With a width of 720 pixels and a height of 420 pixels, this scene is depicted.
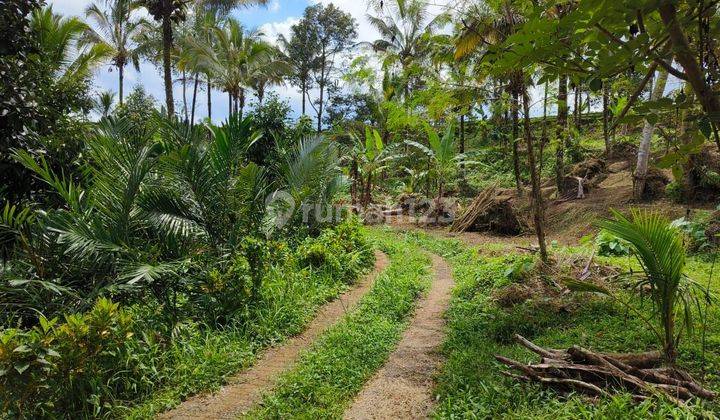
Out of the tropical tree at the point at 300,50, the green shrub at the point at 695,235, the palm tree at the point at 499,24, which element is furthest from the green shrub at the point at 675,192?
the tropical tree at the point at 300,50

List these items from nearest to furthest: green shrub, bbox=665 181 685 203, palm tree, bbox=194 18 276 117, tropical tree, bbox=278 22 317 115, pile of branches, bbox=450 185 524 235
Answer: green shrub, bbox=665 181 685 203 → pile of branches, bbox=450 185 524 235 → palm tree, bbox=194 18 276 117 → tropical tree, bbox=278 22 317 115

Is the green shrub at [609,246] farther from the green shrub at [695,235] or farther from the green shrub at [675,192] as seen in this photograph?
the green shrub at [675,192]

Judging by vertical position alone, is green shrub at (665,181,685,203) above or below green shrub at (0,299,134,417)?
above

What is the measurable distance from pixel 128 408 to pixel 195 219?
2.55 meters

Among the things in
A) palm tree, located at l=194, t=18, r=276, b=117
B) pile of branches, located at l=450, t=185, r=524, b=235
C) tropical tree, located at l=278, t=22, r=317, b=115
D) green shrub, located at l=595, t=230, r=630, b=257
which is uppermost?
tropical tree, located at l=278, t=22, r=317, b=115

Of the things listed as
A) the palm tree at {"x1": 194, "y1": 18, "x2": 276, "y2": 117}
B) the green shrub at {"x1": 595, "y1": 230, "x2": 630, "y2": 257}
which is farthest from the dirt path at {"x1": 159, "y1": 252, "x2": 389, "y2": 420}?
the palm tree at {"x1": 194, "y1": 18, "x2": 276, "y2": 117}

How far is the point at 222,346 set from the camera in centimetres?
460

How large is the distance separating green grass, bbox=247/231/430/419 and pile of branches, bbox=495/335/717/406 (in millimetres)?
1376

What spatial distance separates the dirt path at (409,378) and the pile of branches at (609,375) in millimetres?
775

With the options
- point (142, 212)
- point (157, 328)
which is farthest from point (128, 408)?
point (142, 212)

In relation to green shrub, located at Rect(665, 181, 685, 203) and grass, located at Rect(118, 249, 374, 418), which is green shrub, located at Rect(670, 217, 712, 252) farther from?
grass, located at Rect(118, 249, 374, 418)

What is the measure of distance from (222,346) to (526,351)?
299 centimetres

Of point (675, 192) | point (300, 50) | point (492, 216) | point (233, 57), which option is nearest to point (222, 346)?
point (492, 216)

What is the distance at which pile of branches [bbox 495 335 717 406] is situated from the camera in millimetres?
2988
